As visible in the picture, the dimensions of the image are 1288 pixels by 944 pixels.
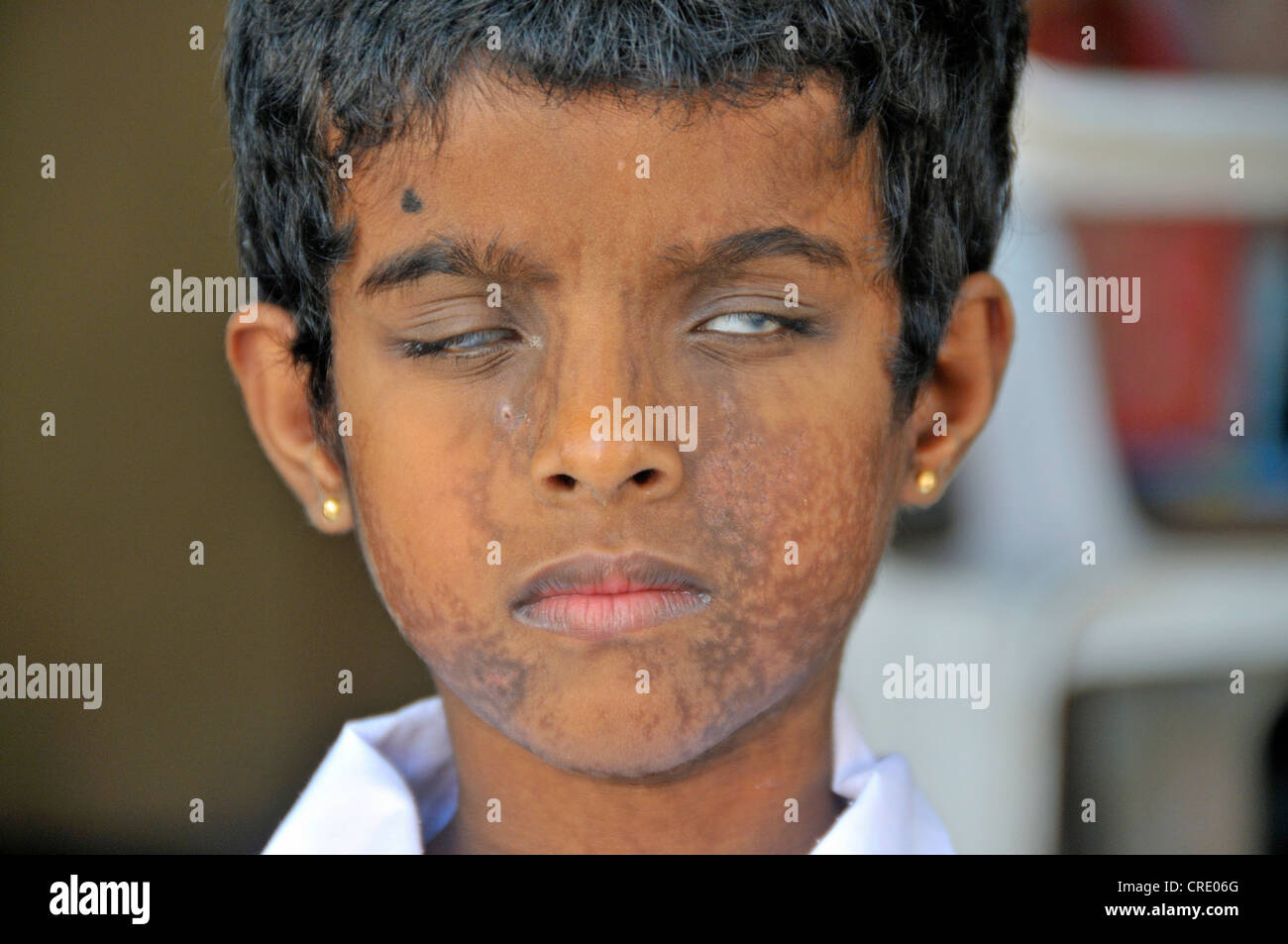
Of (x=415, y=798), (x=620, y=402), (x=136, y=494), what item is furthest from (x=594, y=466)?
(x=136, y=494)

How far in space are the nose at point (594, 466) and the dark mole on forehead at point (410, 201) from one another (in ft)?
0.77

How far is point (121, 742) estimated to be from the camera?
1663 millimetres

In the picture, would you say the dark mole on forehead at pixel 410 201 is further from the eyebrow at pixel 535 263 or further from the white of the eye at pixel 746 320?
the white of the eye at pixel 746 320

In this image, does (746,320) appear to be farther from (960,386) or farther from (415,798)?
(415,798)

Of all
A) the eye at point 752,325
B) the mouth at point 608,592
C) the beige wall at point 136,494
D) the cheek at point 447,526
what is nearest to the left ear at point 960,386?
the eye at point 752,325

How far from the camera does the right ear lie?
52.2 inches

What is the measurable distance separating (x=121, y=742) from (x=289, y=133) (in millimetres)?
877

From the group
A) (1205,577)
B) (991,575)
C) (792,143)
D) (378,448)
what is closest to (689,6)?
(792,143)

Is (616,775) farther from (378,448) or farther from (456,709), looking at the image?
(378,448)

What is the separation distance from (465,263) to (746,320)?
26 centimetres

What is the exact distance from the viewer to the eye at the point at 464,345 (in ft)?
3.81

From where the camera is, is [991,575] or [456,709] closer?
[456,709]

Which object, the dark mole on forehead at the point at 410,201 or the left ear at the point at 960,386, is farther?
the left ear at the point at 960,386

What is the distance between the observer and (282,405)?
135cm
